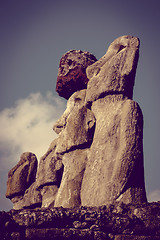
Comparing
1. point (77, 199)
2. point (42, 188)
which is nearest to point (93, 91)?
point (77, 199)

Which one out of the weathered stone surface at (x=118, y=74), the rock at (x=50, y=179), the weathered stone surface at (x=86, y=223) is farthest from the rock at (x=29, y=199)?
the weathered stone surface at (x=86, y=223)

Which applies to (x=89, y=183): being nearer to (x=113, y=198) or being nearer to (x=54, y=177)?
(x=113, y=198)

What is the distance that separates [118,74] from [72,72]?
1915 mm

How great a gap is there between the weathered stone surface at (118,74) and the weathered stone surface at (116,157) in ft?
0.64

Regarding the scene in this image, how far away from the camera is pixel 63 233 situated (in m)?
3.94

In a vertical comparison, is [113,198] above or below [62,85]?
below

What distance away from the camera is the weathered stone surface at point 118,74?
6.38 metres

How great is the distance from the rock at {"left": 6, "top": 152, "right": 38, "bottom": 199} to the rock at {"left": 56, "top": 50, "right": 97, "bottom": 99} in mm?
1936

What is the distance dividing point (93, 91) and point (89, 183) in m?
1.87

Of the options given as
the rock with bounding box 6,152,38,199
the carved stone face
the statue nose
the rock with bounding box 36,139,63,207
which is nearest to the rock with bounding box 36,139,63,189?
the rock with bounding box 36,139,63,207

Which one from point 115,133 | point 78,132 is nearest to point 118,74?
point 115,133

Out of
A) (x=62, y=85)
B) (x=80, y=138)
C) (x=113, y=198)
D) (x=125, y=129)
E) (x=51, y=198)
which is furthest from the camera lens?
(x=62, y=85)

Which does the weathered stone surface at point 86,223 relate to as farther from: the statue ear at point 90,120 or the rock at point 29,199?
the rock at point 29,199

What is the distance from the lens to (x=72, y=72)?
26.5 ft
